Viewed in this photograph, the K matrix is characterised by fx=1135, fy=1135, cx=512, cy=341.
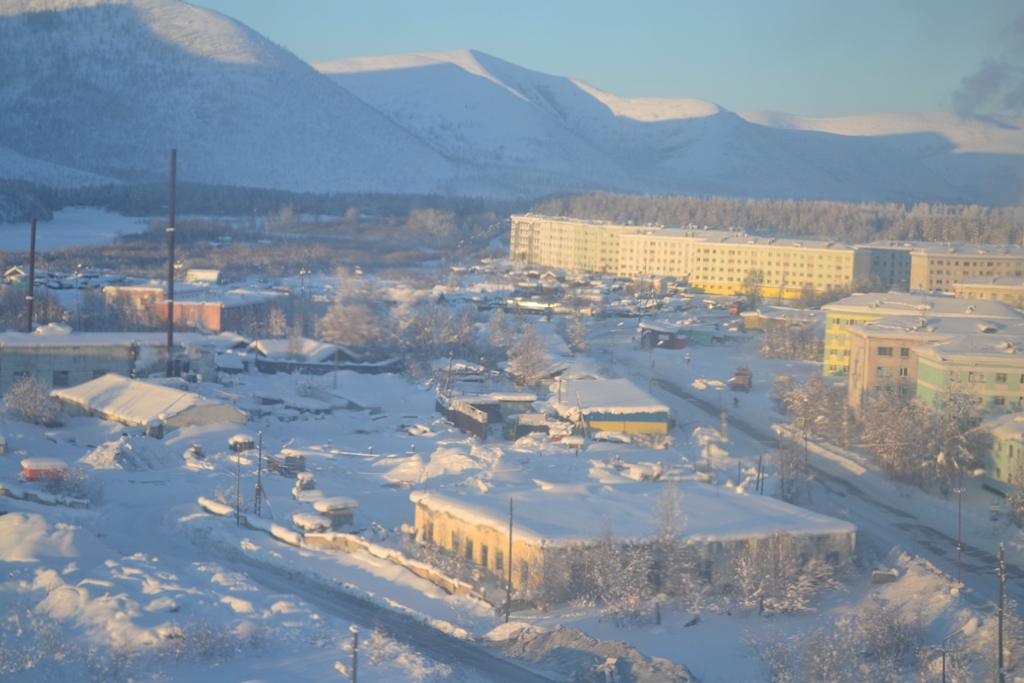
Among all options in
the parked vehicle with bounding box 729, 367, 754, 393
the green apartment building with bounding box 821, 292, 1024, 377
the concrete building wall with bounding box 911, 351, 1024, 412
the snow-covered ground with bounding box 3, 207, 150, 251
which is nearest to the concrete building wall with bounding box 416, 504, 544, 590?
the concrete building wall with bounding box 911, 351, 1024, 412

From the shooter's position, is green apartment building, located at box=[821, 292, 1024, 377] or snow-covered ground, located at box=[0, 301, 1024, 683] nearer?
snow-covered ground, located at box=[0, 301, 1024, 683]

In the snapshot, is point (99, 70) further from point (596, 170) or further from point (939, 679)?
point (939, 679)

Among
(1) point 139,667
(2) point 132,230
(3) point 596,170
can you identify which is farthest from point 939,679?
(3) point 596,170

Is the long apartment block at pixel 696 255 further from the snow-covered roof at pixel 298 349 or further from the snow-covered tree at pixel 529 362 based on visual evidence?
the snow-covered roof at pixel 298 349

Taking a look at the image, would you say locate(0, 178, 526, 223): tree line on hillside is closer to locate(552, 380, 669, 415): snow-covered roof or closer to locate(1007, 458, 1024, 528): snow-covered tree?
locate(552, 380, 669, 415): snow-covered roof

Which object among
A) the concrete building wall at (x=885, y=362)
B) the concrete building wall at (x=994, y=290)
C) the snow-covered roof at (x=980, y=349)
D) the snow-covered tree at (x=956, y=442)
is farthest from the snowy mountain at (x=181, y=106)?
the snow-covered tree at (x=956, y=442)
